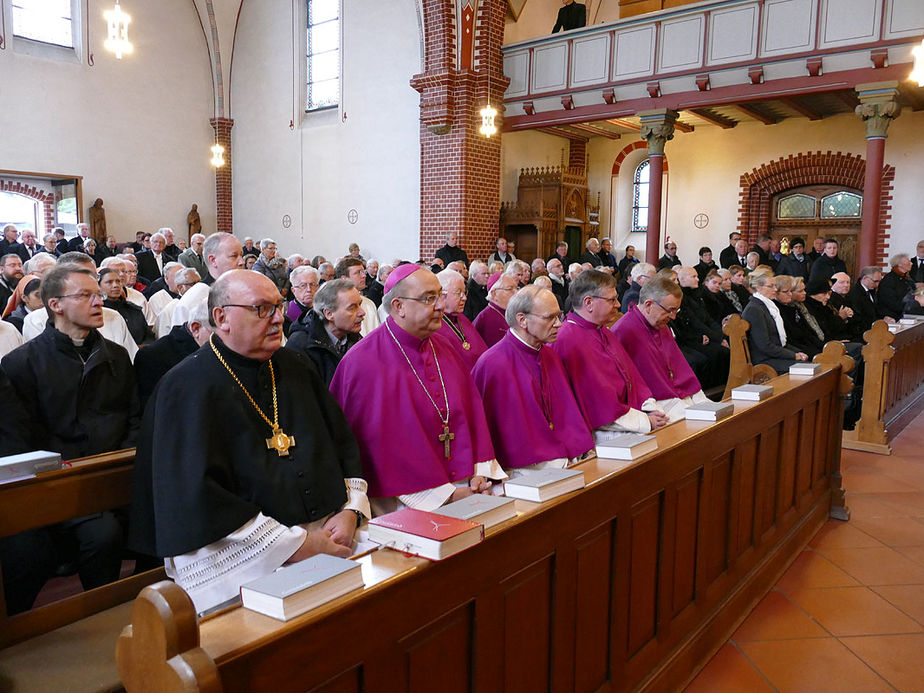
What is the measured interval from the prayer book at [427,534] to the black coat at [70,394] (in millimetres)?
2012

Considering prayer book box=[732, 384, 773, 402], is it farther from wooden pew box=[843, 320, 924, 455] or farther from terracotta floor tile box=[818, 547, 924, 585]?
wooden pew box=[843, 320, 924, 455]

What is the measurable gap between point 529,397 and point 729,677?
1.45 meters

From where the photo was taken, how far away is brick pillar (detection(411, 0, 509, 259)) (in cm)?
1259

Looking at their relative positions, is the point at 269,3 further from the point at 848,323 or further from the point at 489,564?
the point at 489,564

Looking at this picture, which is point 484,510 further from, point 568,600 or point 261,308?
point 261,308

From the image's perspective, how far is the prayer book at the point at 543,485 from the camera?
2168 mm

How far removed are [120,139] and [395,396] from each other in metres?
15.0

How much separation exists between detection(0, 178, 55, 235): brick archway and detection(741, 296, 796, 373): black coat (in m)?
13.6

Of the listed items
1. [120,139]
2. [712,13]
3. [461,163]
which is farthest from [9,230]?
[712,13]

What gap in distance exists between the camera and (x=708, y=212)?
49.9 ft

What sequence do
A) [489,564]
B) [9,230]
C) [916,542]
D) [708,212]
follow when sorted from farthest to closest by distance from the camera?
1. [708,212]
2. [9,230]
3. [916,542]
4. [489,564]

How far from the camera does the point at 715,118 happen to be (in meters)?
13.9

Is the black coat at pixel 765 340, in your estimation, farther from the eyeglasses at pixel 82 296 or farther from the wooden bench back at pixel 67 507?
the wooden bench back at pixel 67 507

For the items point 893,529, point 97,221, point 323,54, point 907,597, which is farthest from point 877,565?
point 97,221
